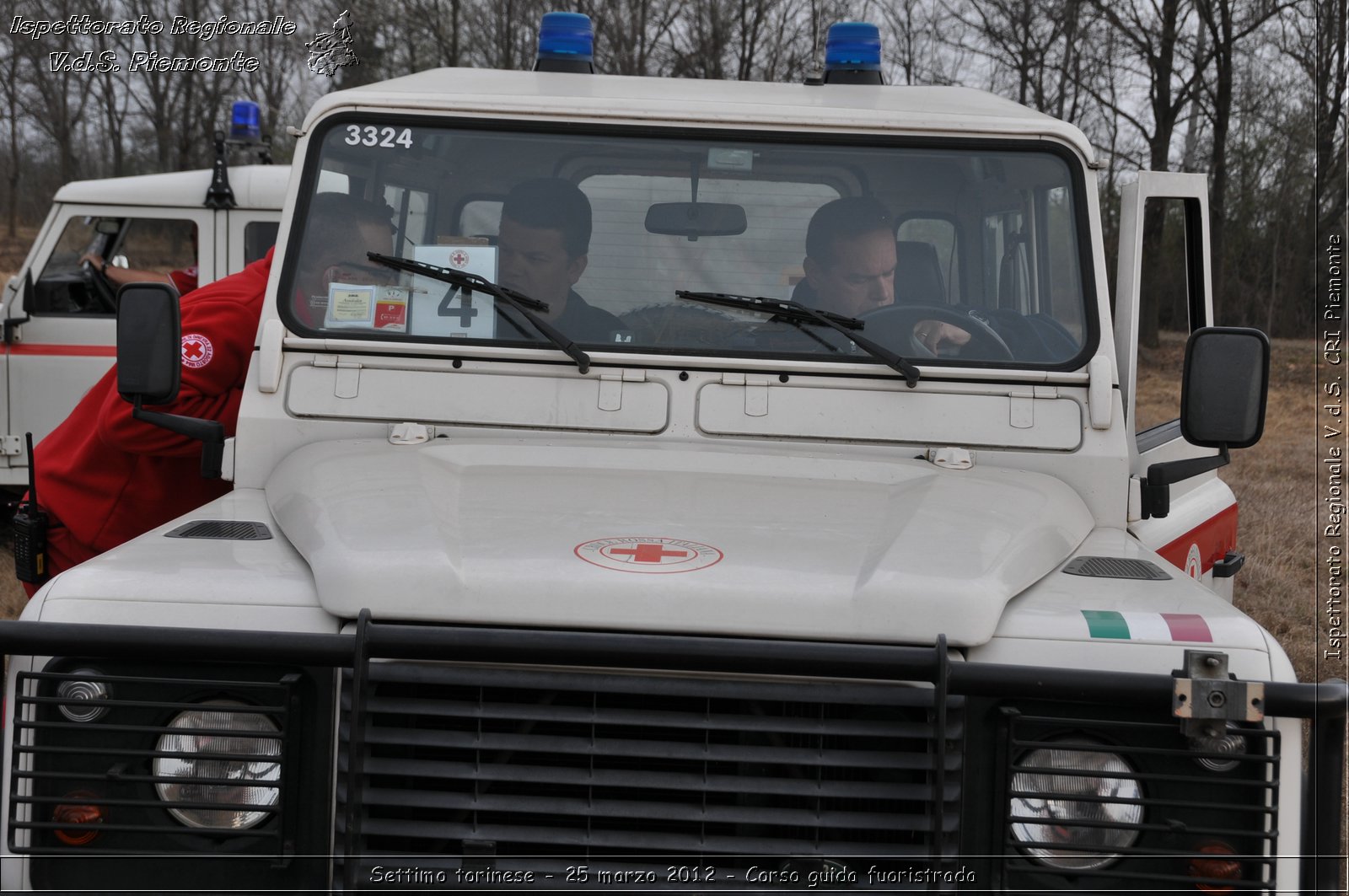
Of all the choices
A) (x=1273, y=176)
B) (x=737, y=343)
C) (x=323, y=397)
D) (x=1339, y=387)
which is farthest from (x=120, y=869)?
(x=1273, y=176)

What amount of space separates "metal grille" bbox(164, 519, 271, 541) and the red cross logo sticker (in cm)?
99

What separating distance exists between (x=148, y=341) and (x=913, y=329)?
176cm

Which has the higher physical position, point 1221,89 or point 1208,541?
point 1221,89

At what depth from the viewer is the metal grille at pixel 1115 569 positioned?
2432mm

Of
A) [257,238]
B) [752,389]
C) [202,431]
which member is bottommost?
[202,431]

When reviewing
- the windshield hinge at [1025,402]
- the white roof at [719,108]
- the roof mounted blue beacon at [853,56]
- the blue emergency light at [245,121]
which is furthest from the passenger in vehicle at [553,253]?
the blue emergency light at [245,121]

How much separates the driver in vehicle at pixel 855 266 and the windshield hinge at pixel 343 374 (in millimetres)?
1054

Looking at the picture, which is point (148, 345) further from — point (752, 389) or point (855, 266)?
point (855, 266)

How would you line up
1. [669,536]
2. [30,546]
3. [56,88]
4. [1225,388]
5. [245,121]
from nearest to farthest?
1. [669,536]
2. [1225,388]
3. [30,546]
4. [245,121]
5. [56,88]

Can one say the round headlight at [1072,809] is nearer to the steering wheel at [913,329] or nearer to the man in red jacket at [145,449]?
the steering wheel at [913,329]

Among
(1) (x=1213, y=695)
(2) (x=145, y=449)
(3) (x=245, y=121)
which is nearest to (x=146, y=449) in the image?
(2) (x=145, y=449)

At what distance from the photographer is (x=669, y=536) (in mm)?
2295

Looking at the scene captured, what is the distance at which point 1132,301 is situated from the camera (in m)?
3.08

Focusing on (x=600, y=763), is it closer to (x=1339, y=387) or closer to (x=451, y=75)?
(x=451, y=75)
